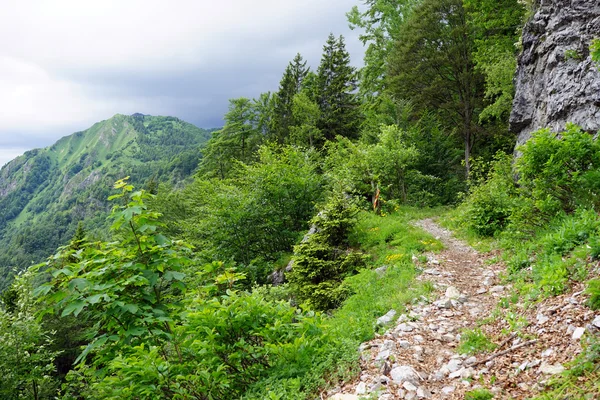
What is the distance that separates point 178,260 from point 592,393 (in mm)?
3952

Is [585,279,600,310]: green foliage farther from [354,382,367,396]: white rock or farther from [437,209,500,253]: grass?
[437,209,500,253]: grass

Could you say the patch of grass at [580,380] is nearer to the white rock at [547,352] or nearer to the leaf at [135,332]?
the white rock at [547,352]

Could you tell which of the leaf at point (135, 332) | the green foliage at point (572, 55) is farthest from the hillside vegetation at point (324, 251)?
the green foliage at point (572, 55)

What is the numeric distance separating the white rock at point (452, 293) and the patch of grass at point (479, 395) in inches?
127

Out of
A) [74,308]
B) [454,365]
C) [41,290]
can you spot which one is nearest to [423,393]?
[454,365]

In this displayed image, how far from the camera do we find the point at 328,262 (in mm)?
9938

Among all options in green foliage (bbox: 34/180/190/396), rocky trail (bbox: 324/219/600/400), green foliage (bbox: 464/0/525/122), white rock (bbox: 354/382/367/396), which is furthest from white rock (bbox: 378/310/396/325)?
green foliage (bbox: 464/0/525/122)

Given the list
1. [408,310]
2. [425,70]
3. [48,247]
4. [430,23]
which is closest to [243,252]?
[408,310]

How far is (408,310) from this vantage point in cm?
625

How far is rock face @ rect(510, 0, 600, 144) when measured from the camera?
10656 millimetres

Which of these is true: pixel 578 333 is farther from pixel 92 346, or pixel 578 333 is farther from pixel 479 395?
pixel 92 346

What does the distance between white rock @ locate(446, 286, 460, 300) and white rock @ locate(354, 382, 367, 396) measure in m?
3.22

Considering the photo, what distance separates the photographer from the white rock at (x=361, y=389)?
4.02m

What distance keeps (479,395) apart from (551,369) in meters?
0.76
